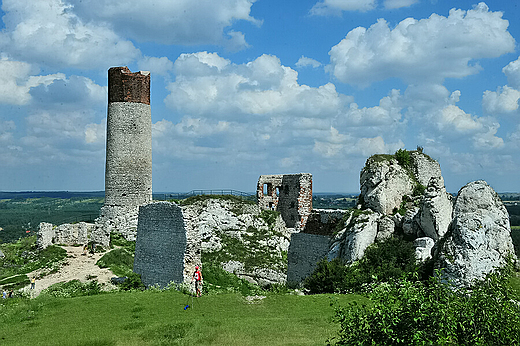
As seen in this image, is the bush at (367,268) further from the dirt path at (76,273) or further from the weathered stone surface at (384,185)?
the dirt path at (76,273)

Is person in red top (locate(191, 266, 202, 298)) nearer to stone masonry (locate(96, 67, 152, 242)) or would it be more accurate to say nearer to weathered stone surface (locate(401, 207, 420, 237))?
weathered stone surface (locate(401, 207, 420, 237))

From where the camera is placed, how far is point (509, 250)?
1416 cm

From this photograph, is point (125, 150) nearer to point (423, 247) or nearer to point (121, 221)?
point (121, 221)

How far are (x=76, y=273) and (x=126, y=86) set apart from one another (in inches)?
486

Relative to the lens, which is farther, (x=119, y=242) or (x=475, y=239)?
Result: (x=119, y=242)

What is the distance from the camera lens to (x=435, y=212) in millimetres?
17516

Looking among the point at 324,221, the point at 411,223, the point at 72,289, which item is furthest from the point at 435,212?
the point at 72,289

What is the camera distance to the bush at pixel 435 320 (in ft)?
23.6

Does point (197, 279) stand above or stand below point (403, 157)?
below

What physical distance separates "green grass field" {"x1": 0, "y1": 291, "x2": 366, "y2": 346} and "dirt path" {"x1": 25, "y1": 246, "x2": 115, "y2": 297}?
3749mm

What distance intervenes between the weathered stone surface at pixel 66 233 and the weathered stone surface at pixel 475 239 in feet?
68.2

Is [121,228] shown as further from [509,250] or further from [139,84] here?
[509,250]

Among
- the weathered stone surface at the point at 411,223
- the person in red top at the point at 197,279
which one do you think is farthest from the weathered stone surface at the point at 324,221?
the person in red top at the point at 197,279

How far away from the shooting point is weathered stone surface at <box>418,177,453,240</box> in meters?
17.5
